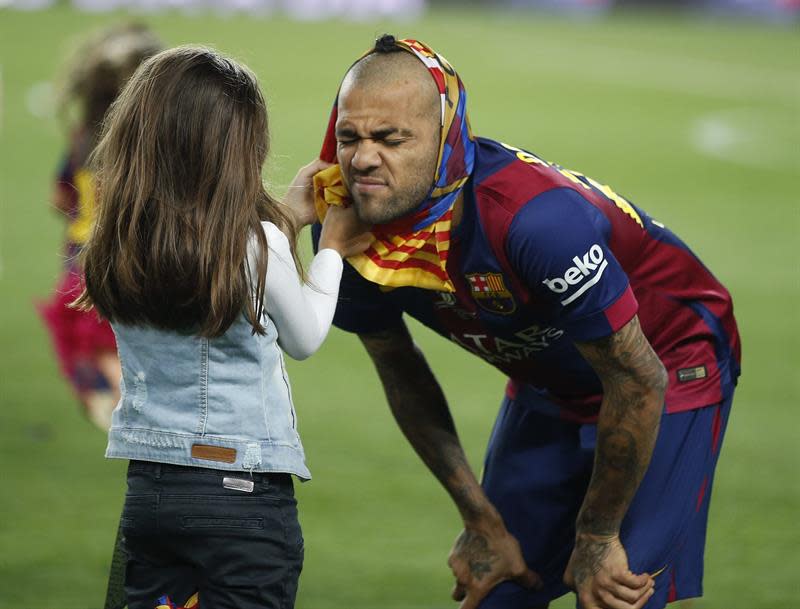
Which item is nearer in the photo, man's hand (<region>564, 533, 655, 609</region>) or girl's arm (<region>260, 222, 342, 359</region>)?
girl's arm (<region>260, 222, 342, 359</region>)

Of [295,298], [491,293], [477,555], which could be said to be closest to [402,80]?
[491,293]

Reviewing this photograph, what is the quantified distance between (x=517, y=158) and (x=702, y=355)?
825 millimetres

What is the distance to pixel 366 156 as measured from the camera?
11.2 ft

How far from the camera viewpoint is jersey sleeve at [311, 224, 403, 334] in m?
3.88

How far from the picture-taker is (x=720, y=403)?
4051 millimetres

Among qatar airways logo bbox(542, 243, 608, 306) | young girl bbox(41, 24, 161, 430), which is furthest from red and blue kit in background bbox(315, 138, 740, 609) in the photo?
young girl bbox(41, 24, 161, 430)

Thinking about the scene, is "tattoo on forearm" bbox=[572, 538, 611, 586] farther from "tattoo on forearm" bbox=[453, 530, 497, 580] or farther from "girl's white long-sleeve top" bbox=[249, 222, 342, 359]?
"girl's white long-sleeve top" bbox=[249, 222, 342, 359]

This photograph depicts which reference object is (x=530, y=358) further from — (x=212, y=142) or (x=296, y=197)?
(x=212, y=142)

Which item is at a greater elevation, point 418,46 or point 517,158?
point 418,46

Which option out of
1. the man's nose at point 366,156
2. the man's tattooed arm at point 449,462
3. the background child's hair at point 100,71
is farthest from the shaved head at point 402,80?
the background child's hair at point 100,71

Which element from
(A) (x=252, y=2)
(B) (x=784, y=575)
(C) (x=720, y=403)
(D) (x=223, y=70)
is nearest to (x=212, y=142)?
(D) (x=223, y=70)

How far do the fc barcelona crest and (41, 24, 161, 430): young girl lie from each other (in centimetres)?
278

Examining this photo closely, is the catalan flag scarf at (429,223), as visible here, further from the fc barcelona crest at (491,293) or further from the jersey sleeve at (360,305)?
the jersey sleeve at (360,305)

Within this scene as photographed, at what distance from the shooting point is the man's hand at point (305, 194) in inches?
143
